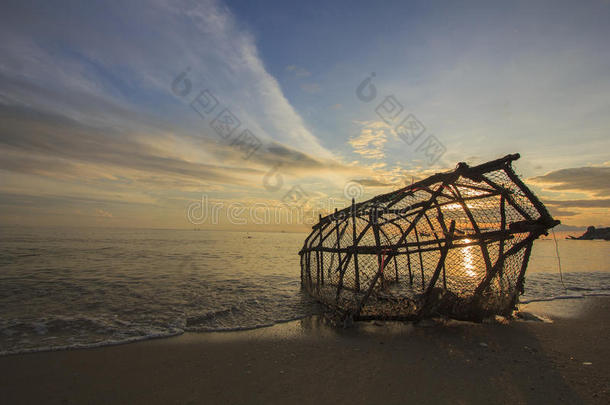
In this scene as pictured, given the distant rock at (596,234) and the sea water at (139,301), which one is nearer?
the sea water at (139,301)

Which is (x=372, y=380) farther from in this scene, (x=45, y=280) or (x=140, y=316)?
(x=45, y=280)

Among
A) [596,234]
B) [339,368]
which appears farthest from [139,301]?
[596,234]

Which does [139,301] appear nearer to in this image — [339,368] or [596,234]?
[339,368]

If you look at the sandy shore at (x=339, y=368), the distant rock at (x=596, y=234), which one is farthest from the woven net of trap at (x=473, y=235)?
the distant rock at (x=596, y=234)

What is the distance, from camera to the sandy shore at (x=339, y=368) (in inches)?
171

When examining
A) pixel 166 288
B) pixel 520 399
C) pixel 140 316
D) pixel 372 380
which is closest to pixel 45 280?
pixel 166 288

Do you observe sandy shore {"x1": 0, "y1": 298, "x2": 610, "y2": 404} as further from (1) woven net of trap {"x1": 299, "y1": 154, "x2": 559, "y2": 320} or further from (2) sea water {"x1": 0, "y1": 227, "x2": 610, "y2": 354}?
(2) sea water {"x1": 0, "y1": 227, "x2": 610, "y2": 354}

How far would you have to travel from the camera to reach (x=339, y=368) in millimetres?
5195

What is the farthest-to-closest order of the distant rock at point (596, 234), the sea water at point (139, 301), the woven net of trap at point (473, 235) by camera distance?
the distant rock at point (596, 234) < the sea water at point (139, 301) < the woven net of trap at point (473, 235)

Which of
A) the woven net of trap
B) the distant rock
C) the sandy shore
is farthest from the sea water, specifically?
the distant rock

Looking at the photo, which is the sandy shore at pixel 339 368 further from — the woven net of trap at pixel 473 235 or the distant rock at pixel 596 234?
the distant rock at pixel 596 234

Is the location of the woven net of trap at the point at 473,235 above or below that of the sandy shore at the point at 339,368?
above

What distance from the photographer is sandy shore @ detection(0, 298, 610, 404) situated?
4.34 meters

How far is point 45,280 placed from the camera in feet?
49.6
